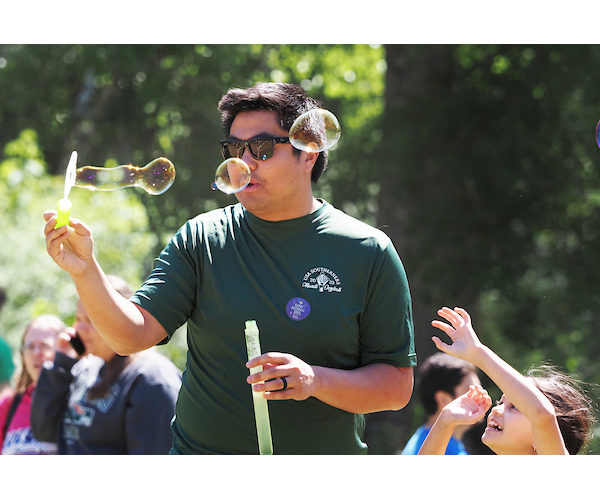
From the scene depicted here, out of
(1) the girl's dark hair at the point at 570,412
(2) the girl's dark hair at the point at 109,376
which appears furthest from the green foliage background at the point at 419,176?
(1) the girl's dark hair at the point at 570,412

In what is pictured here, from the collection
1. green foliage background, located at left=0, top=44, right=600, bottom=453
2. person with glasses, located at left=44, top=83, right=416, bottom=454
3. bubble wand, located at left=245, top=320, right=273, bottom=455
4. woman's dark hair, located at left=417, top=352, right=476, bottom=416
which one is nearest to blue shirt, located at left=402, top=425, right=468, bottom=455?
woman's dark hair, located at left=417, top=352, right=476, bottom=416

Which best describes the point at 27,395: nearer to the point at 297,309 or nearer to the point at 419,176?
the point at 297,309

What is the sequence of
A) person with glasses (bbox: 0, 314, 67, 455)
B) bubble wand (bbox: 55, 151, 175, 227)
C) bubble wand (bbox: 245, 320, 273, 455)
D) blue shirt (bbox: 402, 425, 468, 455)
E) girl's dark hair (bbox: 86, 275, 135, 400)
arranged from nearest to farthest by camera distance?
bubble wand (bbox: 245, 320, 273, 455)
bubble wand (bbox: 55, 151, 175, 227)
blue shirt (bbox: 402, 425, 468, 455)
girl's dark hair (bbox: 86, 275, 135, 400)
person with glasses (bbox: 0, 314, 67, 455)

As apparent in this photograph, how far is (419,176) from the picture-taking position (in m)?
8.41

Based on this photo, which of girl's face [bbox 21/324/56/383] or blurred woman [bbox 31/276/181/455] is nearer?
blurred woman [bbox 31/276/181/455]

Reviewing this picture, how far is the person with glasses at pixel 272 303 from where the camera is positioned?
78.7 inches

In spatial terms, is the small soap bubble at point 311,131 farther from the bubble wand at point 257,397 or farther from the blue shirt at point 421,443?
the blue shirt at point 421,443

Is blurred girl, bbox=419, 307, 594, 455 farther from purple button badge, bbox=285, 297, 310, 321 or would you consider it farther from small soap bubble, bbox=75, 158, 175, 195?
small soap bubble, bbox=75, 158, 175, 195

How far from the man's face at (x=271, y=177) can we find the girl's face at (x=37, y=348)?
2.30 m

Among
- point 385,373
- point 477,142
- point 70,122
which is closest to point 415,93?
point 477,142

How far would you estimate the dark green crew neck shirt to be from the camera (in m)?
2.01

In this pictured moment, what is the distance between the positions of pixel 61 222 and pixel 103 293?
0.23m

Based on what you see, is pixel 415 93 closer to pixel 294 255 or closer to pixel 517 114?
pixel 517 114

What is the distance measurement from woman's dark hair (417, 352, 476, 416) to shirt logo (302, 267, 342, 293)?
4.82 ft
